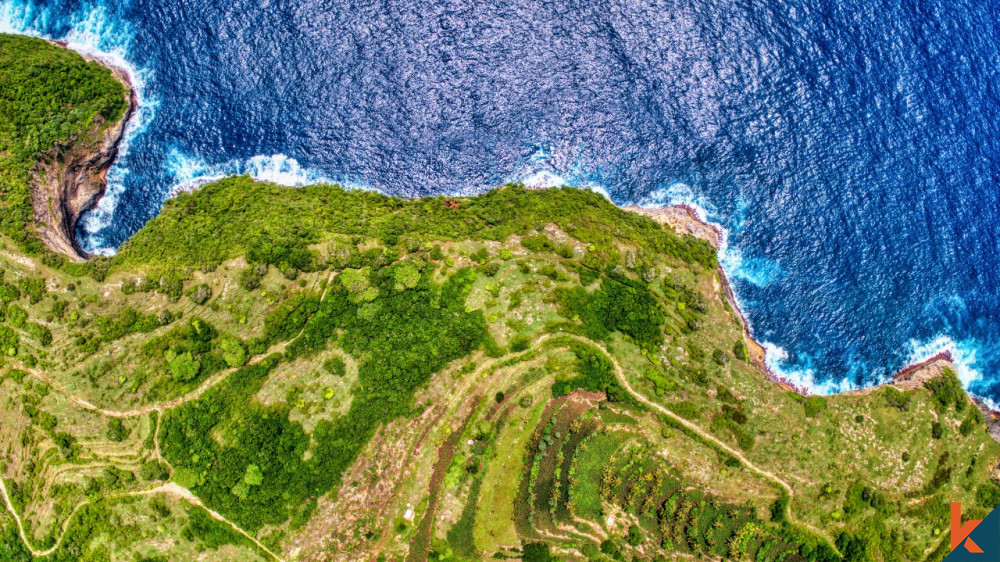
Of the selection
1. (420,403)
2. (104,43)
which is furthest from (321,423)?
(104,43)

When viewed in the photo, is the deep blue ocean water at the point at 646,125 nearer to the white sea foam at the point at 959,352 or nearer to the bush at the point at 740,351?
the white sea foam at the point at 959,352

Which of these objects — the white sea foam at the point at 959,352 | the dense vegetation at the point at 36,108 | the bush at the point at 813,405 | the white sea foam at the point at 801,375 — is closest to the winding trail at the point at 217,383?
the bush at the point at 813,405

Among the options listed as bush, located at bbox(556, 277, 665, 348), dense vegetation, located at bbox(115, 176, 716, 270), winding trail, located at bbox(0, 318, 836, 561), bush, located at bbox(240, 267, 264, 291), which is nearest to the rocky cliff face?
dense vegetation, located at bbox(115, 176, 716, 270)

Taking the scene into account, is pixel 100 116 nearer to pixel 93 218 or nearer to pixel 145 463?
pixel 93 218

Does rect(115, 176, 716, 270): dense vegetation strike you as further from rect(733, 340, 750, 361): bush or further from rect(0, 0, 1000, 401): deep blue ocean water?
rect(733, 340, 750, 361): bush

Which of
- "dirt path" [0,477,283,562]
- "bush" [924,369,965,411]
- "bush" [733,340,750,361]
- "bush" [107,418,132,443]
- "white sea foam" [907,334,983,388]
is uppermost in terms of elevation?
"white sea foam" [907,334,983,388]
